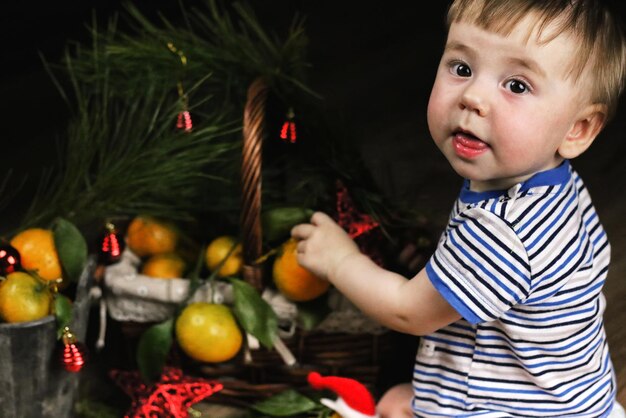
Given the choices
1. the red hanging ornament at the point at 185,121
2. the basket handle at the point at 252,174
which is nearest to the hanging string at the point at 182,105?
the red hanging ornament at the point at 185,121

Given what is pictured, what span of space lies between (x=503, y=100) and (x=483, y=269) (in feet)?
0.53

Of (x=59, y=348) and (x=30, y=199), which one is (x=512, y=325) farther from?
(x=30, y=199)

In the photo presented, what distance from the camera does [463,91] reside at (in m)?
0.93

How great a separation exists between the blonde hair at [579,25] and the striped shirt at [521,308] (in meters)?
0.12

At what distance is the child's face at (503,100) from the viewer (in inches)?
35.2

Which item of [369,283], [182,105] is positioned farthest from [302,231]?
[182,105]

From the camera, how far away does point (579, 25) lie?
0.89 metres

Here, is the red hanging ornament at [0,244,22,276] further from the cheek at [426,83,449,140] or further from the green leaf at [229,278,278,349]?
the cheek at [426,83,449,140]

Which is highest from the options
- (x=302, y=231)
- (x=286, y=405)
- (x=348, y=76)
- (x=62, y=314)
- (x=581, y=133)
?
(x=348, y=76)

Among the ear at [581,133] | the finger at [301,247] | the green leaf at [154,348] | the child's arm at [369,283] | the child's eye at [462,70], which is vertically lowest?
the green leaf at [154,348]

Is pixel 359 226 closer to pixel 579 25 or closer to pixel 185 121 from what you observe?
pixel 185 121

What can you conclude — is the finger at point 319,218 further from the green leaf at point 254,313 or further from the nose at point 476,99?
the nose at point 476,99

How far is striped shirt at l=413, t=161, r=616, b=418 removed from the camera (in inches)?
36.9

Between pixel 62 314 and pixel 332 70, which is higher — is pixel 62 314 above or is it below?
below
